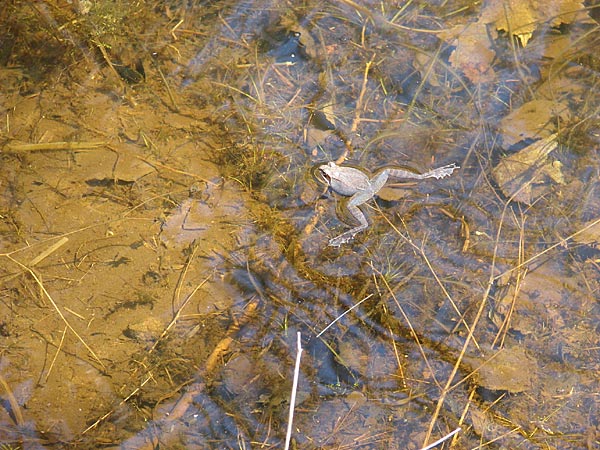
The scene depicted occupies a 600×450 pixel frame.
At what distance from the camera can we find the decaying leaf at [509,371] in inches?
133

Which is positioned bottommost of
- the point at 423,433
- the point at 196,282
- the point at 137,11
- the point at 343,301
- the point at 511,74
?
the point at 423,433

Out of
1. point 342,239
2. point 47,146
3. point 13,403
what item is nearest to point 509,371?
point 342,239

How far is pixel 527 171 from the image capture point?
13.6 ft

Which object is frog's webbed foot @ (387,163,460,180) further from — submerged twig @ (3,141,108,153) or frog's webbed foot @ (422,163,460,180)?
submerged twig @ (3,141,108,153)

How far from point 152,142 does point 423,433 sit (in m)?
2.94

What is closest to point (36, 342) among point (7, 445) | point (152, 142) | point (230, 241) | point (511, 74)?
point (7, 445)

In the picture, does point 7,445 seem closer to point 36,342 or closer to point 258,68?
point 36,342

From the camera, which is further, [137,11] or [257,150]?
[137,11]

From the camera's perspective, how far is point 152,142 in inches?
173

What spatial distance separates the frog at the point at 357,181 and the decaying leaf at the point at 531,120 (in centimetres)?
56

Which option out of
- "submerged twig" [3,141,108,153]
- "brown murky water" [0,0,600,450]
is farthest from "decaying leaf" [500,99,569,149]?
"submerged twig" [3,141,108,153]

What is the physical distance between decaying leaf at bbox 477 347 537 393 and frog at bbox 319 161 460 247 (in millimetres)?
1240

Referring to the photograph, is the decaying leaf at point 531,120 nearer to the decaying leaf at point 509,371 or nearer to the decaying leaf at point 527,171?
the decaying leaf at point 527,171

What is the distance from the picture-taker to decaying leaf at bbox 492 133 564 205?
4070 mm
